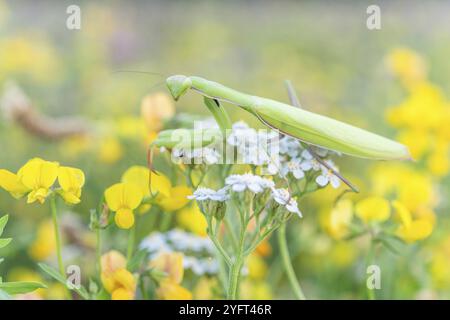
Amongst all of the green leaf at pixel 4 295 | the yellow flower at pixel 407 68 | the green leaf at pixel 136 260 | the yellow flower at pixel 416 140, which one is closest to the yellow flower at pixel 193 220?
the green leaf at pixel 136 260

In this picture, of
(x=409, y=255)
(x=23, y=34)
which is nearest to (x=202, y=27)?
(x=23, y=34)

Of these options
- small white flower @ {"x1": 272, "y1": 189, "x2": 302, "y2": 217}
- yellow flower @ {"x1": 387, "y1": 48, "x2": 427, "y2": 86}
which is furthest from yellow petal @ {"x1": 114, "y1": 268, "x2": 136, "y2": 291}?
yellow flower @ {"x1": 387, "y1": 48, "x2": 427, "y2": 86}

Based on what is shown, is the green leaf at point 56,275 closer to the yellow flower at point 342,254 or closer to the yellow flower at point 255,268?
the yellow flower at point 255,268

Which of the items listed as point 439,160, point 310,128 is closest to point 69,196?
point 310,128
